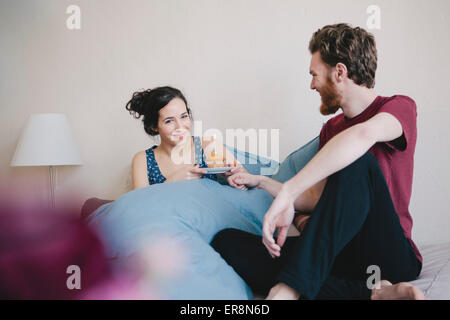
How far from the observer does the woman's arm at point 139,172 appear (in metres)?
1.66

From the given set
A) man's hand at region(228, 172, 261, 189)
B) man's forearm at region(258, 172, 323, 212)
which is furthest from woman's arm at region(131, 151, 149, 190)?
man's forearm at region(258, 172, 323, 212)

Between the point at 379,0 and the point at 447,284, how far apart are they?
1442mm

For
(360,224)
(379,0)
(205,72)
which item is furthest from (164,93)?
(379,0)

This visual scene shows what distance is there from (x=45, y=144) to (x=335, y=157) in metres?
1.44

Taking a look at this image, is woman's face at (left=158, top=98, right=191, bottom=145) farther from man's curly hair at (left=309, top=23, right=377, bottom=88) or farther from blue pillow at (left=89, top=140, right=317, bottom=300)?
man's curly hair at (left=309, top=23, right=377, bottom=88)

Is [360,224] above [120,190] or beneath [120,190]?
above

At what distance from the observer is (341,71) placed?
1.25 metres

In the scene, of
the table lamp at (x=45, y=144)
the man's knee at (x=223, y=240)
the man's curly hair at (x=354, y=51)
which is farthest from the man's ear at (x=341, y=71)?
the table lamp at (x=45, y=144)

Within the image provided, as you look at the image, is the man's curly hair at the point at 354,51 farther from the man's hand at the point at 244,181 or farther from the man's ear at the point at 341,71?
the man's hand at the point at 244,181

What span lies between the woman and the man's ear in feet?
1.73

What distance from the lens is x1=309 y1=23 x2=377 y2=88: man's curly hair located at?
4.01 ft

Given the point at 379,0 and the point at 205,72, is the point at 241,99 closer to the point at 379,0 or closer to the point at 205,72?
the point at 205,72

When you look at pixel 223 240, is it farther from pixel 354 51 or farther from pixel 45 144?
pixel 45 144

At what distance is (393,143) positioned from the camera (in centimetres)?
107
